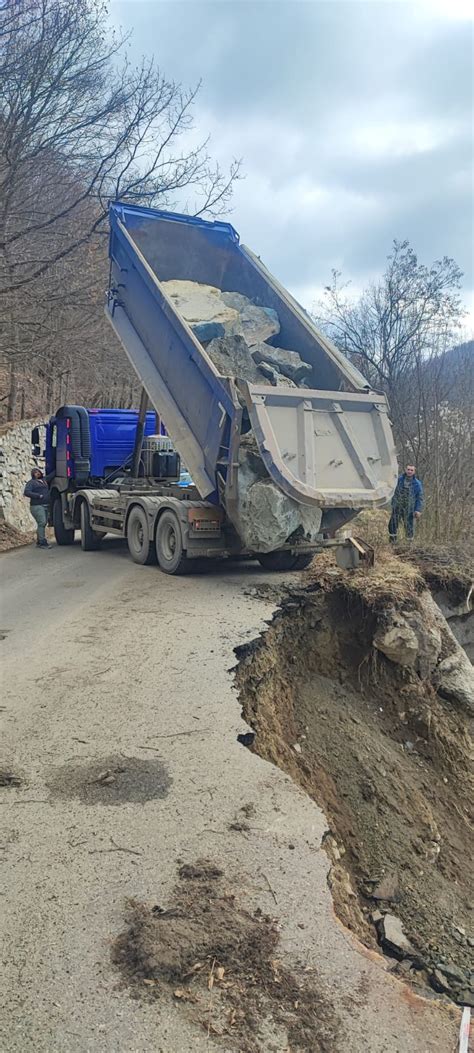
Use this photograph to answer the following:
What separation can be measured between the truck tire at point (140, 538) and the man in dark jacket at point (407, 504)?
3677 millimetres

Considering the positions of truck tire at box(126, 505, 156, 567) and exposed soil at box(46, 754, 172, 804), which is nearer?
exposed soil at box(46, 754, 172, 804)

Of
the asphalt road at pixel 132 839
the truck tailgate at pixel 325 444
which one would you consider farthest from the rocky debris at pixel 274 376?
the asphalt road at pixel 132 839

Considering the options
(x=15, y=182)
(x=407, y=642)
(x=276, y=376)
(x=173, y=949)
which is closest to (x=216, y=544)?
(x=276, y=376)

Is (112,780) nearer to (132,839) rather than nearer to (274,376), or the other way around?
(132,839)

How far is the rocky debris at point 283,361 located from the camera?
347 inches

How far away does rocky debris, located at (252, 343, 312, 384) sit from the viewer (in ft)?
28.9

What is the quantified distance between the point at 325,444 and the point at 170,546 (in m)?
2.67

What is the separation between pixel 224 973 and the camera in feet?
7.83

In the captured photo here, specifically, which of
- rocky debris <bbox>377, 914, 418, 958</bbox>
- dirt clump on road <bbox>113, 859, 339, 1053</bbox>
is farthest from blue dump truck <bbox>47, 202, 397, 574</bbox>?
dirt clump on road <bbox>113, 859, 339, 1053</bbox>

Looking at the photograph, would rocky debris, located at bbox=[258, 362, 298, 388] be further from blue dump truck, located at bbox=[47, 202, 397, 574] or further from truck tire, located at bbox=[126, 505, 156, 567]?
truck tire, located at bbox=[126, 505, 156, 567]

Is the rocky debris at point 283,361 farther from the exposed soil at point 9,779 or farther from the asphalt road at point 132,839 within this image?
the exposed soil at point 9,779

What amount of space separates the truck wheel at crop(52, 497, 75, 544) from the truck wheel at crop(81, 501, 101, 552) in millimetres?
1252

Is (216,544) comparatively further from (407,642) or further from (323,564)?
(407,642)

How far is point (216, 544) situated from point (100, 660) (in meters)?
3.30
